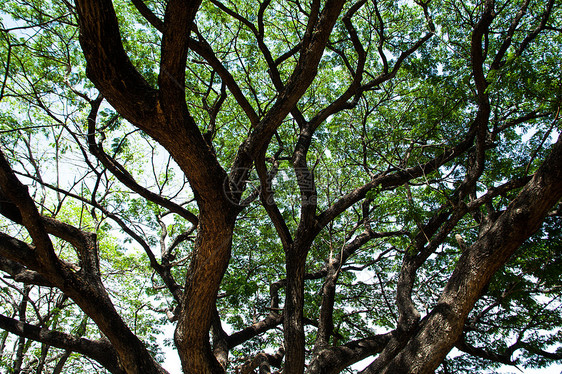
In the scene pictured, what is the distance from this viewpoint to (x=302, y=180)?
5.19 m

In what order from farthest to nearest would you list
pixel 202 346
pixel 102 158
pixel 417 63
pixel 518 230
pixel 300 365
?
pixel 417 63
pixel 102 158
pixel 300 365
pixel 202 346
pixel 518 230

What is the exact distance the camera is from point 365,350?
15.0 ft

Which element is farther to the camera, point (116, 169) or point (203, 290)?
point (116, 169)

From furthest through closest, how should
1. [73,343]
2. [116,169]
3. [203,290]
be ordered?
1. [116,169]
2. [73,343]
3. [203,290]

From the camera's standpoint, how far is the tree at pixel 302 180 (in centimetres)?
332

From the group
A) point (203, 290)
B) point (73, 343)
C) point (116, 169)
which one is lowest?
point (73, 343)

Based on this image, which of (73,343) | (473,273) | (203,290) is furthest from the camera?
(73,343)

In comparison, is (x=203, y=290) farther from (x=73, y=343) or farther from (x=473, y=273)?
(x=473, y=273)

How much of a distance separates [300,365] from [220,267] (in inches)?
75.7

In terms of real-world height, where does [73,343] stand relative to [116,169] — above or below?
below

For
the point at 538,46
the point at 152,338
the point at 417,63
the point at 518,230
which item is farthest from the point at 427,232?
the point at 152,338

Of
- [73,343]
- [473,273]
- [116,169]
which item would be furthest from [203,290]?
[473,273]

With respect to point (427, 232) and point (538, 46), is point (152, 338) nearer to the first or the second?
point (427, 232)

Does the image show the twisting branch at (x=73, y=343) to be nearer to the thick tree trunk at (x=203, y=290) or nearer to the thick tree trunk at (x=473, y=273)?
the thick tree trunk at (x=203, y=290)
